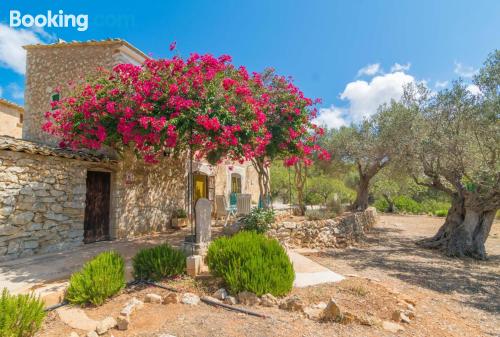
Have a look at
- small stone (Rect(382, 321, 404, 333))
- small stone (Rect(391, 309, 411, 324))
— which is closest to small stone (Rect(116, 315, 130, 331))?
small stone (Rect(382, 321, 404, 333))

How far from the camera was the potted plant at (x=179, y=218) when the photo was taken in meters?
9.52

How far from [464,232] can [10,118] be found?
54.5 ft

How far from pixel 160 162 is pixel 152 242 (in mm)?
2676

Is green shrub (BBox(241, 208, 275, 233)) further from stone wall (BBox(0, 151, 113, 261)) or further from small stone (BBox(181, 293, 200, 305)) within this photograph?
stone wall (BBox(0, 151, 113, 261))

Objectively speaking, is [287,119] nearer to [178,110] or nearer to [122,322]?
[178,110]

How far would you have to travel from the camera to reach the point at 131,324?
3.41 metres

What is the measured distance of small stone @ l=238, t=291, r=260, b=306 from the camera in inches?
151

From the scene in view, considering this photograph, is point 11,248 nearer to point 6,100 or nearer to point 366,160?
point 6,100

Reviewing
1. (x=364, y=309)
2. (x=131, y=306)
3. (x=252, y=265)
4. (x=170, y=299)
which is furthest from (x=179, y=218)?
(x=364, y=309)

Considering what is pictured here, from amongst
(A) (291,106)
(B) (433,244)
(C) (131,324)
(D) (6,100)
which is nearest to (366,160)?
(B) (433,244)

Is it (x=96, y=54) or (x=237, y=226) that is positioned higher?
A: (x=96, y=54)

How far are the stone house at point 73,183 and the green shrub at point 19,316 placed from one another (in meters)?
3.38

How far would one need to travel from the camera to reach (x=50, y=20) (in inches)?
295

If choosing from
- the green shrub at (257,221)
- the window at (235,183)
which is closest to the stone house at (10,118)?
the window at (235,183)
